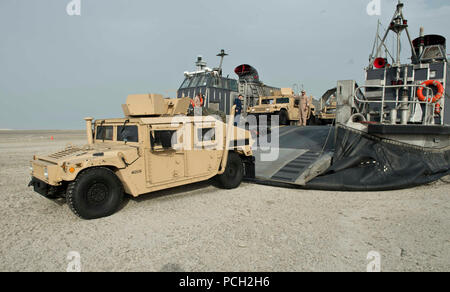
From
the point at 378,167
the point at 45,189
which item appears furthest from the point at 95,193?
the point at 378,167

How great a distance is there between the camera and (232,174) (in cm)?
684

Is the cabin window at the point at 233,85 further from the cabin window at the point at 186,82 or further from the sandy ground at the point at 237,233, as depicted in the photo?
the sandy ground at the point at 237,233

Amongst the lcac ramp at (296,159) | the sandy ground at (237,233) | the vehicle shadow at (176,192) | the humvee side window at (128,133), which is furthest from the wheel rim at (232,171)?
the humvee side window at (128,133)

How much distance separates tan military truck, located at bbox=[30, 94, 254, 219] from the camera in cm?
452

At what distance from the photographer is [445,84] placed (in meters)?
8.65

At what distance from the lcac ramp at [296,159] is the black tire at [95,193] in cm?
375

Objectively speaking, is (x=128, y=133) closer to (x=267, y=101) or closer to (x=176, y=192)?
(x=176, y=192)

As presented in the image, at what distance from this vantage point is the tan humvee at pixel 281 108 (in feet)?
49.1

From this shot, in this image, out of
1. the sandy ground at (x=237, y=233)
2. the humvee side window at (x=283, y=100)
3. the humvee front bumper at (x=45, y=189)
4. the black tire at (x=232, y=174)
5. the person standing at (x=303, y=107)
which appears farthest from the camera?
the humvee side window at (x=283, y=100)

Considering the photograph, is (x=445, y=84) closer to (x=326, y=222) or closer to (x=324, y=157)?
(x=324, y=157)

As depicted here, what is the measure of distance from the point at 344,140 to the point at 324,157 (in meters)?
0.67

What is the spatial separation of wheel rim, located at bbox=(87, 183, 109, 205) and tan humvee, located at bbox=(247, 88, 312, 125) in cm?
1141

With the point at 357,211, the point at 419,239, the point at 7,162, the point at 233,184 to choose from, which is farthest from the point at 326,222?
the point at 7,162
